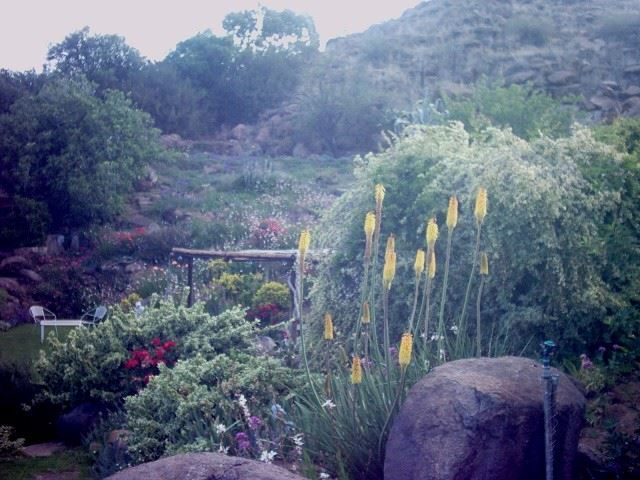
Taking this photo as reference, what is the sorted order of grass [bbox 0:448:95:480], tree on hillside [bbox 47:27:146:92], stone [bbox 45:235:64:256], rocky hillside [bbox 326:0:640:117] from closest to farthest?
grass [bbox 0:448:95:480] < stone [bbox 45:235:64:256] < tree on hillside [bbox 47:27:146:92] < rocky hillside [bbox 326:0:640:117]

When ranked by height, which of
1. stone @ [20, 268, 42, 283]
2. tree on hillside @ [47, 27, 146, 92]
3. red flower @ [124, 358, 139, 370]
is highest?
tree on hillside @ [47, 27, 146, 92]

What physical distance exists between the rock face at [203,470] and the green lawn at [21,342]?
195 inches

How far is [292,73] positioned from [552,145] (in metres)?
18.6

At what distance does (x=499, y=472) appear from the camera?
2773 millimetres

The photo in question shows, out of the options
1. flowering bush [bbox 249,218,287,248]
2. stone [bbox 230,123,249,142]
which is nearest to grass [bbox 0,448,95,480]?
flowering bush [bbox 249,218,287,248]

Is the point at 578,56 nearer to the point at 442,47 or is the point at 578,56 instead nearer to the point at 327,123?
the point at 442,47

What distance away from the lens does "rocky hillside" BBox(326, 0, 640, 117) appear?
2111 centimetres

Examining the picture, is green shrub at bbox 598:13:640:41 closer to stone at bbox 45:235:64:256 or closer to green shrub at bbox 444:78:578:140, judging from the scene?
green shrub at bbox 444:78:578:140

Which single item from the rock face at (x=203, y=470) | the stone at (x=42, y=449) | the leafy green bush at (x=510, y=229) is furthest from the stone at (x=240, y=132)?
the rock face at (x=203, y=470)

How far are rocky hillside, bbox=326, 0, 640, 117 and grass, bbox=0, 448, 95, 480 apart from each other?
54.0ft

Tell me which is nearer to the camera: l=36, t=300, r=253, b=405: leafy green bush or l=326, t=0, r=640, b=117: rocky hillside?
l=36, t=300, r=253, b=405: leafy green bush

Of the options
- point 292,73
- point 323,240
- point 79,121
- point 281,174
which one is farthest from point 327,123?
point 323,240

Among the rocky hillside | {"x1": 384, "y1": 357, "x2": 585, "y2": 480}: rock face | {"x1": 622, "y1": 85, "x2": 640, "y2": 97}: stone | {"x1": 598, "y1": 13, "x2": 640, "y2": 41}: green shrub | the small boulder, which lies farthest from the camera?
{"x1": 598, "y1": 13, "x2": 640, "y2": 41}: green shrub

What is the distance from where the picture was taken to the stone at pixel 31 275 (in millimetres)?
9448
